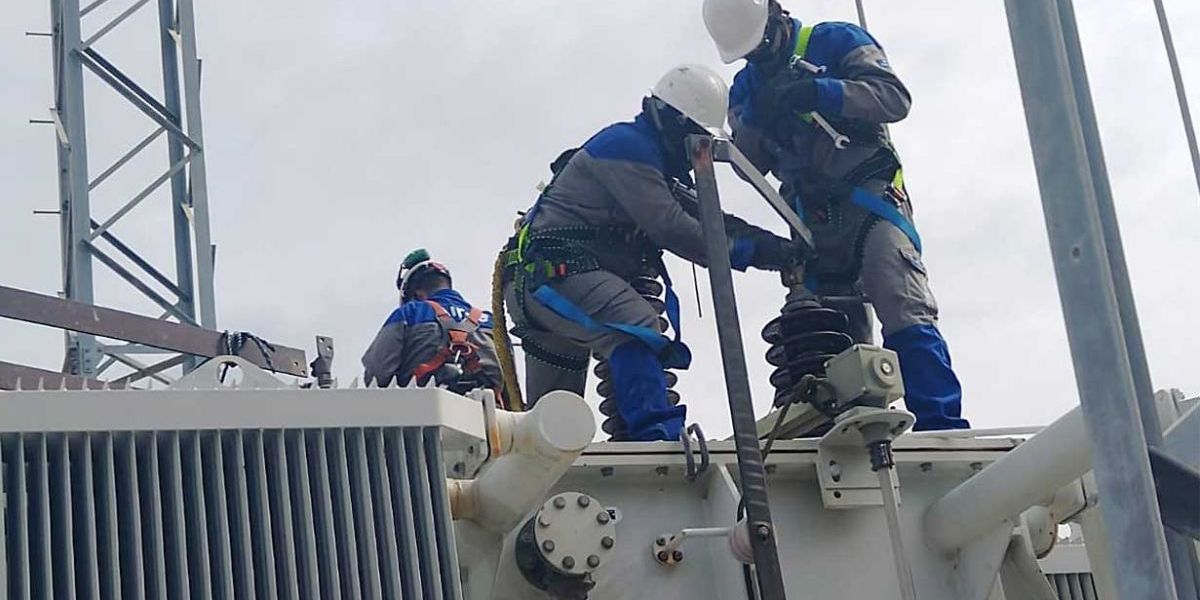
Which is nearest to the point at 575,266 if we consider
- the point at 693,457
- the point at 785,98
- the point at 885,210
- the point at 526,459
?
the point at 785,98

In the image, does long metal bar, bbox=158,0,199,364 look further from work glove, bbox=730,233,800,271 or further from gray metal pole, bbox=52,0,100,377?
work glove, bbox=730,233,800,271

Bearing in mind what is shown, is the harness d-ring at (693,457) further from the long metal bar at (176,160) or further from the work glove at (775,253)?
the long metal bar at (176,160)

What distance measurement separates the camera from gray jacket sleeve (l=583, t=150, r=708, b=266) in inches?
247

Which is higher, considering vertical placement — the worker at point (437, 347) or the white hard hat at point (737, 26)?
the white hard hat at point (737, 26)

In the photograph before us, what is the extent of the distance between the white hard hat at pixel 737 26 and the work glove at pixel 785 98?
0.59 ft

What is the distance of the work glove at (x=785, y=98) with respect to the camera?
643 cm

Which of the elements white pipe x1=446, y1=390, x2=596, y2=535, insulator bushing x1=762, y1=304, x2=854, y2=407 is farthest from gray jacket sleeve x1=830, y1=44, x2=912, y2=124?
white pipe x1=446, y1=390, x2=596, y2=535

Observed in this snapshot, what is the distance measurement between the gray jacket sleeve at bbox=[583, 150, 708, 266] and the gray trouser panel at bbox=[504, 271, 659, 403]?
239 millimetres

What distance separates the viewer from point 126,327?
6797mm

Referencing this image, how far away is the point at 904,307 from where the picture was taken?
6.04m

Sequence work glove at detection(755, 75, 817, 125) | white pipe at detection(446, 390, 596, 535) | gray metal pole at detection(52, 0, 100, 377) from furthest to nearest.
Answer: gray metal pole at detection(52, 0, 100, 377) → work glove at detection(755, 75, 817, 125) → white pipe at detection(446, 390, 596, 535)

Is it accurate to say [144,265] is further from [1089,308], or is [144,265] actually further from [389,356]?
[1089,308]

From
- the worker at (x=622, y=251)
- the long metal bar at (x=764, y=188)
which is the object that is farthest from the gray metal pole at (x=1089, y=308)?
the worker at (x=622, y=251)

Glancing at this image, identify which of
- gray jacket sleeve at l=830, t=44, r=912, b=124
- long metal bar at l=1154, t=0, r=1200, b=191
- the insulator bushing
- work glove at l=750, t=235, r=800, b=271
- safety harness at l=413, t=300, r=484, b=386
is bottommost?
the insulator bushing
